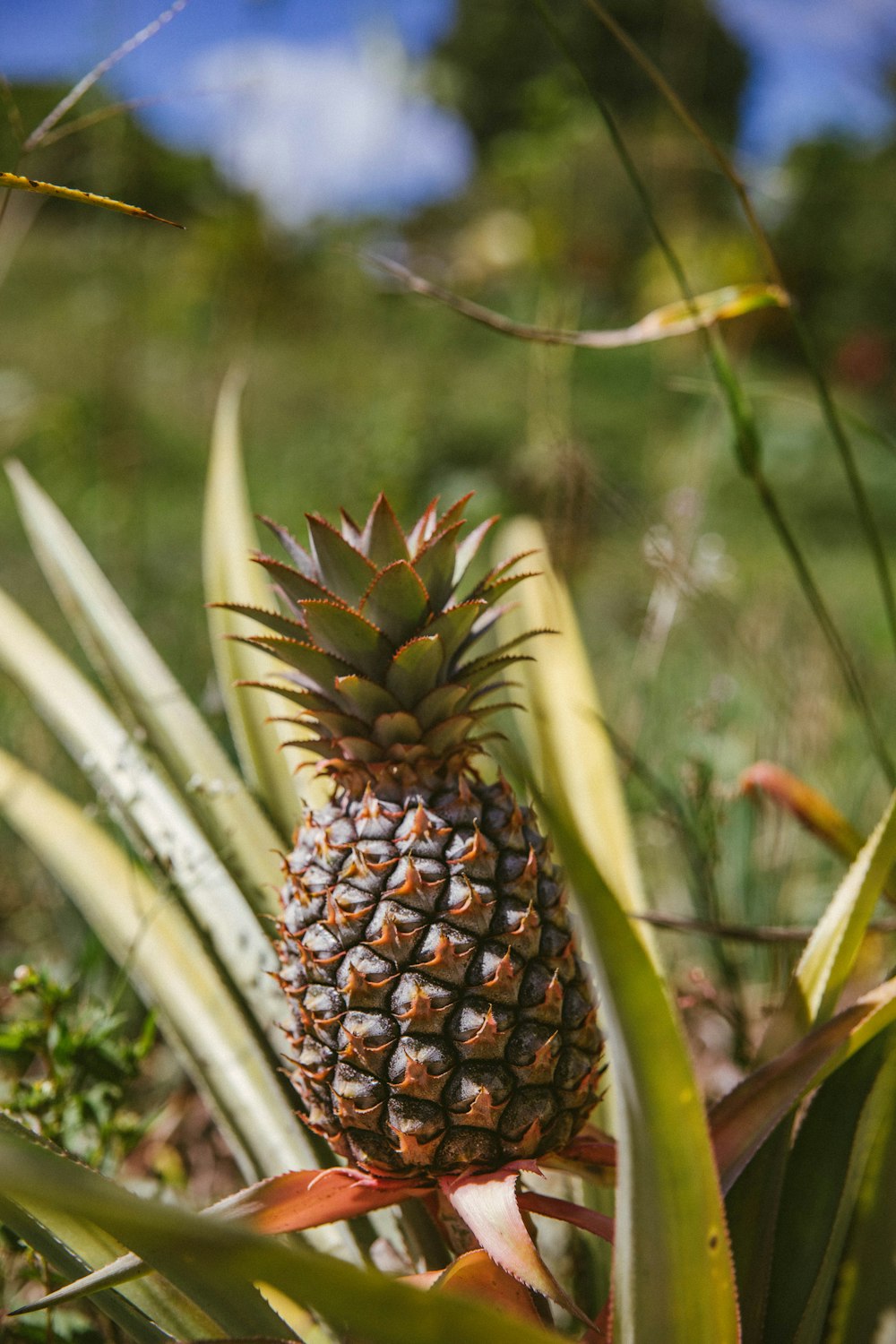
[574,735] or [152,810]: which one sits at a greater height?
[574,735]

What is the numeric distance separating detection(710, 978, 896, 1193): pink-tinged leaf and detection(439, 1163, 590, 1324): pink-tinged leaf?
0.41 ft

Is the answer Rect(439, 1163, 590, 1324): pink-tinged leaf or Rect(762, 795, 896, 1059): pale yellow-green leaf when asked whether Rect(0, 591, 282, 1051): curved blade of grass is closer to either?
Rect(439, 1163, 590, 1324): pink-tinged leaf

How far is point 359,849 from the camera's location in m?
0.62

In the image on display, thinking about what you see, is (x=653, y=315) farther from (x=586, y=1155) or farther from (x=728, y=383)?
(x=586, y=1155)

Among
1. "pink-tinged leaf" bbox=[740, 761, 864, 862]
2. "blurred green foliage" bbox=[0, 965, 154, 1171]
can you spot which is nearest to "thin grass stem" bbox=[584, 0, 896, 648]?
→ "pink-tinged leaf" bbox=[740, 761, 864, 862]

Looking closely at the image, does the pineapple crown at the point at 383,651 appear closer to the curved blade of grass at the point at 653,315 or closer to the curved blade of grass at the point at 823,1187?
the curved blade of grass at the point at 653,315

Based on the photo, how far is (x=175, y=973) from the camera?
34.4 inches

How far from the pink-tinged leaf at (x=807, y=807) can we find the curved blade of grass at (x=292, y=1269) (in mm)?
536

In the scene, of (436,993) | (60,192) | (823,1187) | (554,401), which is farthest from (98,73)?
(554,401)

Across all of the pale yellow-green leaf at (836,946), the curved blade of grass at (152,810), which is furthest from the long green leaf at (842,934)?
the curved blade of grass at (152,810)

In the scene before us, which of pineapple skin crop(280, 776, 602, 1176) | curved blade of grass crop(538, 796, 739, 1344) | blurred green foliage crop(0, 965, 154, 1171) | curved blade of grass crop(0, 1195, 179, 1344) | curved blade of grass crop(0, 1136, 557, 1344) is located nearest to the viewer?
curved blade of grass crop(0, 1136, 557, 1344)

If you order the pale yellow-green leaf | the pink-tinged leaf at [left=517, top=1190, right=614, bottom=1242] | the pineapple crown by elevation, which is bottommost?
the pink-tinged leaf at [left=517, top=1190, right=614, bottom=1242]

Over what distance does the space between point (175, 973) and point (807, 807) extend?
1.94 ft

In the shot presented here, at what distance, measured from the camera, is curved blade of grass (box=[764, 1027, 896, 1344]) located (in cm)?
59
